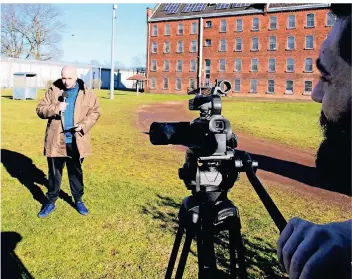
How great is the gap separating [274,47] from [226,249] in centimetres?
4342

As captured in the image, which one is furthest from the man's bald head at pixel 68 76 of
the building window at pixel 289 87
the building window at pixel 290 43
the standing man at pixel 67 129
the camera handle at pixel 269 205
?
the building window at pixel 289 87

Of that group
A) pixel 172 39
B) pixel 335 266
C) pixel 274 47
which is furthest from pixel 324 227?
pixel 172 39

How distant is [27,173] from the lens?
7816 mm

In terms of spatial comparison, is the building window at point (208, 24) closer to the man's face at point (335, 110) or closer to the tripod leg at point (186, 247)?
the tripod leg at point (186, 247)

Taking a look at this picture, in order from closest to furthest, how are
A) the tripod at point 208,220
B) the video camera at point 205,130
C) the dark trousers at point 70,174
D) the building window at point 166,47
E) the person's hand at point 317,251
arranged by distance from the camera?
the person's hand at point 317,251
the video camera at point 205,130
the tripod at point 208,220
the dark trousers at point 70,174
the building window at point 166,47

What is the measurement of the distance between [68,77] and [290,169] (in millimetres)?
5734

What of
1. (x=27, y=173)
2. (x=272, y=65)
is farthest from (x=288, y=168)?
(x=272, y=65)

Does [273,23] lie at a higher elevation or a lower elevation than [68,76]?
higher

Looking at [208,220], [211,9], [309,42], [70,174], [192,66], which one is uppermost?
[211,9]

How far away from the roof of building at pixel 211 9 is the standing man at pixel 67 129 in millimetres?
40025

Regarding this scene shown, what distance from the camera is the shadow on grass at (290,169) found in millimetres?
7820

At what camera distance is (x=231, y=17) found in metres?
46.4

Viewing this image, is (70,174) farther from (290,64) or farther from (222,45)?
(222,45)

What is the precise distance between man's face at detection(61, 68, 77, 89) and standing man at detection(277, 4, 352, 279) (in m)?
4.99
